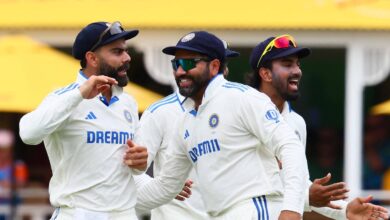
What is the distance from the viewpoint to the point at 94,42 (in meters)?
9.34

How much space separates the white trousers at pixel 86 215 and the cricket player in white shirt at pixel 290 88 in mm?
1151

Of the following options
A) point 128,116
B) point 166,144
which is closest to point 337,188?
point 128,116

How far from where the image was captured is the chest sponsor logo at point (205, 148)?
8750 mm

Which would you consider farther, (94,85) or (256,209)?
(94,85)

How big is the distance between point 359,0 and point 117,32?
29.1 ft

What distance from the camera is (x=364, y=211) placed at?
928cm

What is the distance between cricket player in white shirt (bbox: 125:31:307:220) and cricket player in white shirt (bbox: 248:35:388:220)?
0.56m

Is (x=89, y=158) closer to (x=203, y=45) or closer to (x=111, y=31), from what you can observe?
(x=111, y=31)

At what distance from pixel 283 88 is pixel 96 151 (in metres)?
1.27

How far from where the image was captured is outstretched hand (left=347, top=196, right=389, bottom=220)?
9.23 metres

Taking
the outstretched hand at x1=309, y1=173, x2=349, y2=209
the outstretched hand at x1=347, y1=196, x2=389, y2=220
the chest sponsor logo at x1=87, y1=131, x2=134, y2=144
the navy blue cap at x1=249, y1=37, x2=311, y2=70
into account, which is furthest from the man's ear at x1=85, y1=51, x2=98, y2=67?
the outstretched hand at x1=347, y1=196, x2=389, y2=220

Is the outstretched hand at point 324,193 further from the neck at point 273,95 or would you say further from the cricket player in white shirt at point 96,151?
the cricket player in white shirt at point 96,151

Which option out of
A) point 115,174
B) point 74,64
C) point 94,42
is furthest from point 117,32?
point 74,64

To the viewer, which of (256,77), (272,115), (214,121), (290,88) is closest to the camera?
(272,115)
